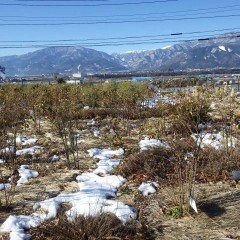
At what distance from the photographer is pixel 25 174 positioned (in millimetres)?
6340

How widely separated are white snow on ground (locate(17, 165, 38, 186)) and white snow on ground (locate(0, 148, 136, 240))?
83 centimetres

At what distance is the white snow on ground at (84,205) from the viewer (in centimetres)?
419

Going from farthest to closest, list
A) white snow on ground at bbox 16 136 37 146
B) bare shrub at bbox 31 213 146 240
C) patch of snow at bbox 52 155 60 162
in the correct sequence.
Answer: white snow on ground at bbox 16 136 37 146 < patch of snow at bbox 52 155 60 162 < bare shrub at bbox 31 213 146 240

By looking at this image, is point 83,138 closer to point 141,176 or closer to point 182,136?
point 182,136

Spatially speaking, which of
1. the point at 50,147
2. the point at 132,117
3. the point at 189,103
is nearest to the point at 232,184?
the point at 50,147

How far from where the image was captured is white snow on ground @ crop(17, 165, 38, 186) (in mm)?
6008

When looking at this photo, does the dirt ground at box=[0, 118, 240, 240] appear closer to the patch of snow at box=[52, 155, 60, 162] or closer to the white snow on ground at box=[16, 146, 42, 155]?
the patch of snow at box=[52, 155, 60, 162]

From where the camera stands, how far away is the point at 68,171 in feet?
21.6

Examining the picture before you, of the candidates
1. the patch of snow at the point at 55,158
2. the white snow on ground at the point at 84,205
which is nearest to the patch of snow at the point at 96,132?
the patch of snow at the point at 55,158

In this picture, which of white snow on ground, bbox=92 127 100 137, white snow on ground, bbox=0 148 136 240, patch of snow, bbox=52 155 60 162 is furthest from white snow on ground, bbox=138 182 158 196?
white snow on ground, bbox=92 127 100 137

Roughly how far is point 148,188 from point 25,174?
2.19m

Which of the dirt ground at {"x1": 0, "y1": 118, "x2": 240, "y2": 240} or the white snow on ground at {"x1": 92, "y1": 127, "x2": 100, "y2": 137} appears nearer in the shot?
the dirt ground at {"x1": 0, "y1": 118, "x2": 240, "y2": 240}

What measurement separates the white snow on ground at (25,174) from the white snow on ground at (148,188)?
1.90 m

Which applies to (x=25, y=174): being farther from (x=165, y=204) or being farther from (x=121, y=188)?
(x=165, y=204)
